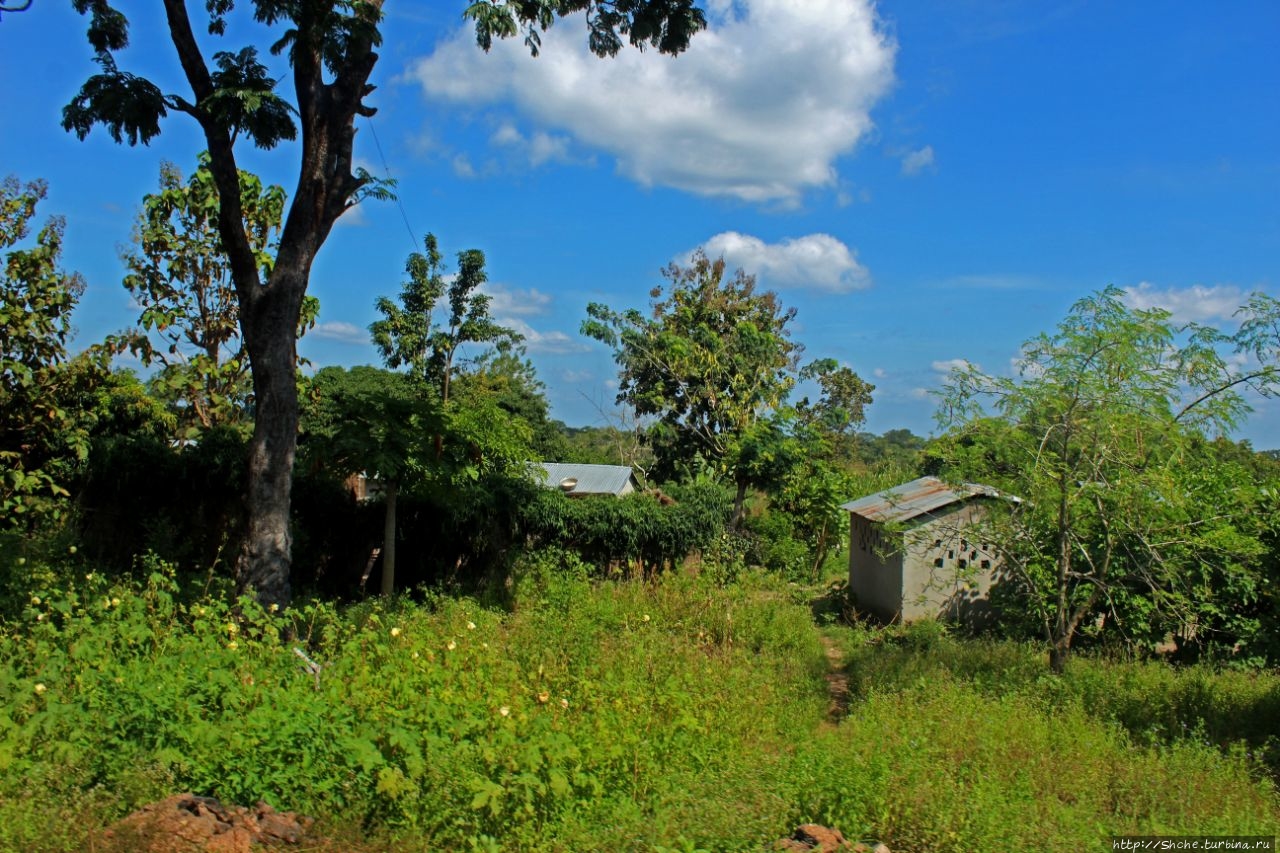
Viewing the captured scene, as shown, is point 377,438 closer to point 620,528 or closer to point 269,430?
point 269,430

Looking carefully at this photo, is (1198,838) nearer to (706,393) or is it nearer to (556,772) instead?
(556,772)

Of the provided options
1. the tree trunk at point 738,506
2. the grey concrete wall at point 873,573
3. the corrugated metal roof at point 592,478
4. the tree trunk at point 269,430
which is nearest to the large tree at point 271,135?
the tree trunk at point 269,430

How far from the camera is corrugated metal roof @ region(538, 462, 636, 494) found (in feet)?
75.1

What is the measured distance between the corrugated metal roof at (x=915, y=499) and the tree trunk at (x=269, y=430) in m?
6.58

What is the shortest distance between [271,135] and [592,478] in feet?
54.0

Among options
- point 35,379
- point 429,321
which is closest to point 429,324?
point 429,321

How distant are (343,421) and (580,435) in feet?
169

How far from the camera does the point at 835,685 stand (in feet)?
30.7

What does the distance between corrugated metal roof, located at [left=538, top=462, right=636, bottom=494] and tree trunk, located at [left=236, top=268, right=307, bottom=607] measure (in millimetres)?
13025

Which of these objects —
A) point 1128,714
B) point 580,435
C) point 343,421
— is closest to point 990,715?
point 1128,714

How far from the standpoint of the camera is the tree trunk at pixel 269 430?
855 cm

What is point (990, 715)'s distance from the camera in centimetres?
679

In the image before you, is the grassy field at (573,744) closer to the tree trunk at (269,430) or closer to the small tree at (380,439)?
the tree trunk at (269,430)

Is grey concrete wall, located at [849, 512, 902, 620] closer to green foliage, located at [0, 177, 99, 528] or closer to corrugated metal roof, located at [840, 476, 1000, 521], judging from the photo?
corrugated metal roof, located at [840, 476, 1000, 521]
